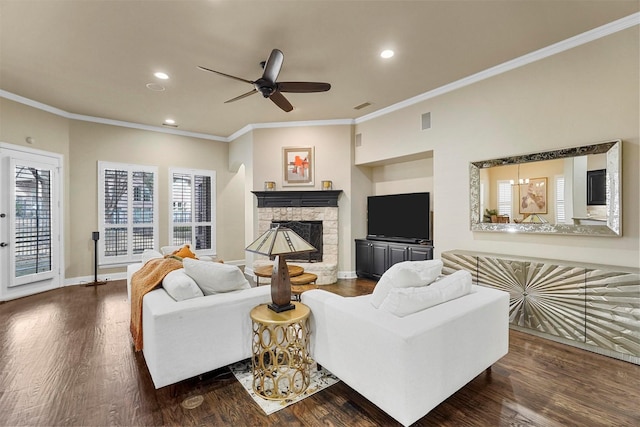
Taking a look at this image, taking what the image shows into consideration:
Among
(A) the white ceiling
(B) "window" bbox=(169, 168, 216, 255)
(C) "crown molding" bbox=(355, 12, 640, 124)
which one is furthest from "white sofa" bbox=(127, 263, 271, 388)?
(B) "window" bbox=(169, 168, 216, 255)

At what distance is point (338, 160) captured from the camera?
232 inches

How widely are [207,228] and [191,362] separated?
519 centimetres

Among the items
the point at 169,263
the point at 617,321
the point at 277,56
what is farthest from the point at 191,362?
the point at 617,321

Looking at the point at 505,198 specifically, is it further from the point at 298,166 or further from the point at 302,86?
the point at 298,166

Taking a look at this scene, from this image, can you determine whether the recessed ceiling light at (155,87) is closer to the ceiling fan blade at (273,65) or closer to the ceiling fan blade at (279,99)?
the ceiling fan blade at (279,99)

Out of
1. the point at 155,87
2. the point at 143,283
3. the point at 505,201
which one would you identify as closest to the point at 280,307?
the point at 143,283

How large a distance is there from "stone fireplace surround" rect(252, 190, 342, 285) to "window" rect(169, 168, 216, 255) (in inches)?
67.2

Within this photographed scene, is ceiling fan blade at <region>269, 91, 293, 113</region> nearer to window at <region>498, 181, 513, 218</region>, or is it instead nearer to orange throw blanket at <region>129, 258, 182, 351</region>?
orange throw blanket at <region>129, 258, 182, 351</region>

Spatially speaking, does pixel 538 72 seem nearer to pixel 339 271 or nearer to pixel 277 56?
pixel 277 56

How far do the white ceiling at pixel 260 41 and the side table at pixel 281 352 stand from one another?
259 centimetres

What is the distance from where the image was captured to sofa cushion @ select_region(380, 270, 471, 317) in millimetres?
1904

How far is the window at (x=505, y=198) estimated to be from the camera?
374 cm

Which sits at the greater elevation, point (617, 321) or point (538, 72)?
point (538, 72)

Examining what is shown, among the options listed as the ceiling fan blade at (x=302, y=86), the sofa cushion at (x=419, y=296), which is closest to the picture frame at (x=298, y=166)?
the ceiling fan blade at (x=302, y=86)
